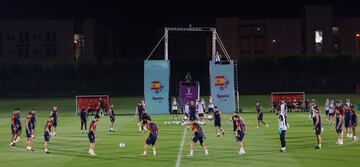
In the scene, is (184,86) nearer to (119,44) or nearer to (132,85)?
(132,85)

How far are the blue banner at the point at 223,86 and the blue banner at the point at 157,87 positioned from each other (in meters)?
4.73

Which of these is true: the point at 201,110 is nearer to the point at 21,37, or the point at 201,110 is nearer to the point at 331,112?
the point at 331,112

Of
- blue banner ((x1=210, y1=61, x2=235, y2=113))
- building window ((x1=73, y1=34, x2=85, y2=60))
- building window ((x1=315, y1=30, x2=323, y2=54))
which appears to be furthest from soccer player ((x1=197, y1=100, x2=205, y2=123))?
building window ((x1=315, y1=30, x2=323, y2=54))

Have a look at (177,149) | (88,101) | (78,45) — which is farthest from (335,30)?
(177,149)

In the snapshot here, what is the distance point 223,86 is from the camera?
188ft

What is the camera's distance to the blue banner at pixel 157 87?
57281mm

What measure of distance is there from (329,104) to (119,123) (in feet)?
60.2

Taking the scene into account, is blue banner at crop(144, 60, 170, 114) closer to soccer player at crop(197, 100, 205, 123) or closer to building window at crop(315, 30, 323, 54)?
soccer player at crop(197, 100, 205, 123)

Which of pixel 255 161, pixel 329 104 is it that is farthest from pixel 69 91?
pixel 255 161

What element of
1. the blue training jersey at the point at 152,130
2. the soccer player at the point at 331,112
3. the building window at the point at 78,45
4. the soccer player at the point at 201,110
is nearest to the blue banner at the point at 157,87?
the soccer player at the point at 201,110

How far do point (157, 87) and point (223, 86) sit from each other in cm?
679

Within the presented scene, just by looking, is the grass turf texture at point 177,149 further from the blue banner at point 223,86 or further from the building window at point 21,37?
the building window at point 21,37

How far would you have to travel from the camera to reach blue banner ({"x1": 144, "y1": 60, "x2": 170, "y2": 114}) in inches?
2255

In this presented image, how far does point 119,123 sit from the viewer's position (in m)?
49.2
